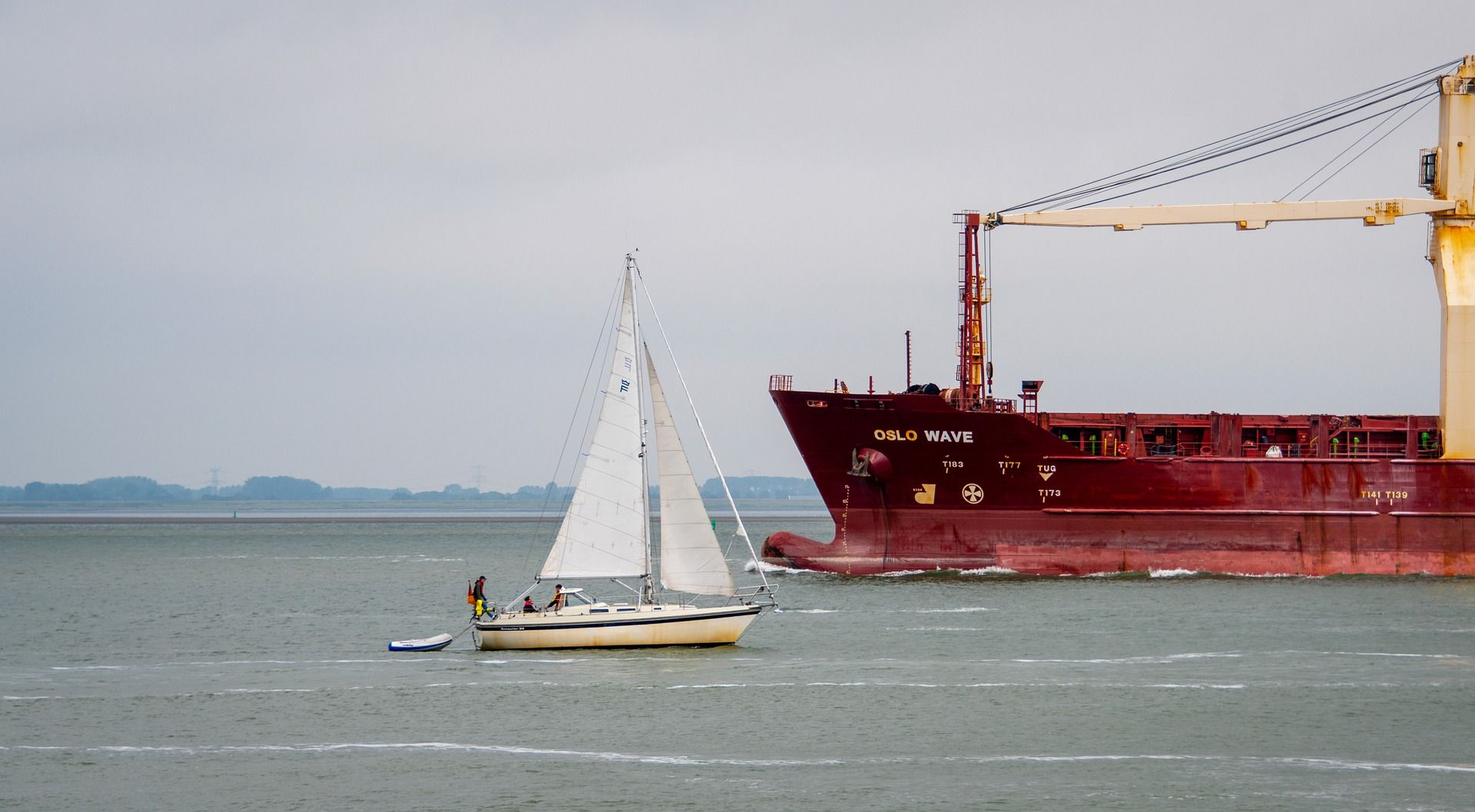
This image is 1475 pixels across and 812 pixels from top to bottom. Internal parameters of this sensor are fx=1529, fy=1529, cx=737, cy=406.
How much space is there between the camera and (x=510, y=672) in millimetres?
27766

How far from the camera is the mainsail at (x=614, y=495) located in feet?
93.2

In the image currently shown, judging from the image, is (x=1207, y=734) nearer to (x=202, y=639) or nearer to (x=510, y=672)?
(x=510, y=672)

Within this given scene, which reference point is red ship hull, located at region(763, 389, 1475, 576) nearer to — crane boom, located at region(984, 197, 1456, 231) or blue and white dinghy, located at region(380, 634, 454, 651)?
crane boom, located at region(984, 197, 1456, 231)

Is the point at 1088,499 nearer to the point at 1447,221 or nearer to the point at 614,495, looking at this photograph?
the point at 1447,221

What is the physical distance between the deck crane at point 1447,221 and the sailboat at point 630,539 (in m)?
19.4

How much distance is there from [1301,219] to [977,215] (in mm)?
9801

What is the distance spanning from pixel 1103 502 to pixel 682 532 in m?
18.9

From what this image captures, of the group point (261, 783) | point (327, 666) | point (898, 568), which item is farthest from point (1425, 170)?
point (261, 783)

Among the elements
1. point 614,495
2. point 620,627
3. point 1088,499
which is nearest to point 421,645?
point 620,627

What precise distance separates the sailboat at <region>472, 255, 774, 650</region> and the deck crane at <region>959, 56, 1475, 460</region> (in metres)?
19.4

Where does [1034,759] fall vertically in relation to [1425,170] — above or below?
below

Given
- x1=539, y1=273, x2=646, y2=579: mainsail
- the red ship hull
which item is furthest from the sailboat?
the red ship hull

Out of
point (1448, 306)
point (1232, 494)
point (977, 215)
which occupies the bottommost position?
point (1232, 494)

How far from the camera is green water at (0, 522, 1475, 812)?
770 inches
